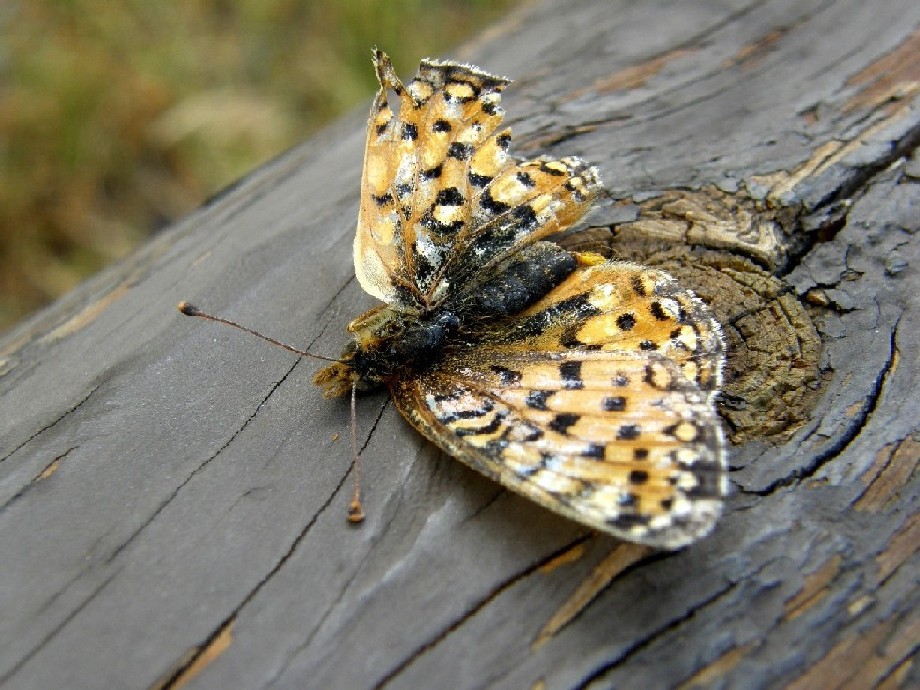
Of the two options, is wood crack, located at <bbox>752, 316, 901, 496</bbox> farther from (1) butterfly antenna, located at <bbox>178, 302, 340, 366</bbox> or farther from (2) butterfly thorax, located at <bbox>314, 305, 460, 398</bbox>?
(1) butterfly antenna, located at <bbox>178, 302, 340, 366</bbox>

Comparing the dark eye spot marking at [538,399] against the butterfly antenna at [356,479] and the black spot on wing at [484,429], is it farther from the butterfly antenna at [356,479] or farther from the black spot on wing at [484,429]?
the butterfly antenna at [356,479]

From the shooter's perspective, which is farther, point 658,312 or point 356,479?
point 658,312

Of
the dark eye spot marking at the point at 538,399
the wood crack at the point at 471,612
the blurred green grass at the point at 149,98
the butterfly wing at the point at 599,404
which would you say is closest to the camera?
the wood crack at the point at 471,612

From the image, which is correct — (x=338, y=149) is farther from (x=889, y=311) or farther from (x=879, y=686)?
(x=879, y=686)

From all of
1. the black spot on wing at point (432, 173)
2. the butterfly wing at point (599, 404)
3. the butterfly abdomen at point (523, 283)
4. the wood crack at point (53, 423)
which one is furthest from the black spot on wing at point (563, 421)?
the wood crack at point (53, 423)

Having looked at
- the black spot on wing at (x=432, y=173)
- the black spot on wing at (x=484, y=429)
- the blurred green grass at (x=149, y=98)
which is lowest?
the black spot on wing at (x=484, y=429)

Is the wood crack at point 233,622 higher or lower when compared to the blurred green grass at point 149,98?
lower

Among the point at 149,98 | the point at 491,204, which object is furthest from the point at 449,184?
the point at 149,98

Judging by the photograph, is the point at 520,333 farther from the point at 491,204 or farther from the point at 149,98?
the point at 149,98
